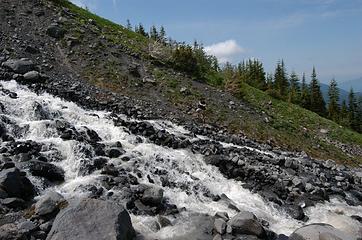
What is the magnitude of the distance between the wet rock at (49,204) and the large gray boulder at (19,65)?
16123 mm

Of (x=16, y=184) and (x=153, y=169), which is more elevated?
(x=16, y=184)

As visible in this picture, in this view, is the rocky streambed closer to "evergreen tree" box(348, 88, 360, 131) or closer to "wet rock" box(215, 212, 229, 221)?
"wet rock" box(215, 212, 229, 221)

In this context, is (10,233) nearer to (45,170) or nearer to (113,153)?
(45,170)

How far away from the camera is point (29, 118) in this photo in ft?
71.6

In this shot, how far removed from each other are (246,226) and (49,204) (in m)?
6.80

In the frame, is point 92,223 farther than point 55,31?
No

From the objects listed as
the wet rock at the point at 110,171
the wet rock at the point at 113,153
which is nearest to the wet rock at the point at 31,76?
the wet rock at the point at 113,153

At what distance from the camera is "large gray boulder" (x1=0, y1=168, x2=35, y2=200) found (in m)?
14.1

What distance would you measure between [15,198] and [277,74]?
91068 mm

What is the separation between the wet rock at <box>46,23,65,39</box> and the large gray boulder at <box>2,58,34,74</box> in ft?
29.1

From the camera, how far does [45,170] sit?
16.3m

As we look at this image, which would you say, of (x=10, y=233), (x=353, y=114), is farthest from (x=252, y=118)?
(x=353, y=114)

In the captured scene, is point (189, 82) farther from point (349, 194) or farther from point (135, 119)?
point (349, 194)

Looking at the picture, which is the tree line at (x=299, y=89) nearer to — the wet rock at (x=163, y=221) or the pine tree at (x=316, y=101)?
the pine tree at (x=316, y=101)
